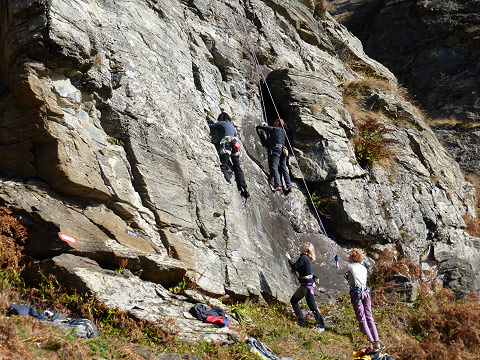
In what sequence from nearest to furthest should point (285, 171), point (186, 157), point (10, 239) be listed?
1. point (10, 239)
2. point (186, 157)
3. point (285, 171)

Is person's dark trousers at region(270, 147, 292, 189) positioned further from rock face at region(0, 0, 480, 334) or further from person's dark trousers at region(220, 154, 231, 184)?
person's dark trousers at region(220, 154, 231, 184)

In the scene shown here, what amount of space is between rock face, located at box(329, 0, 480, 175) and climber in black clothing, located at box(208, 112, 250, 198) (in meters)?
16.3

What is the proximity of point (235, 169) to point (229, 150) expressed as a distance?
487 mm

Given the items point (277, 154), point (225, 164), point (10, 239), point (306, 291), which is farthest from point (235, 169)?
point (10, 239)

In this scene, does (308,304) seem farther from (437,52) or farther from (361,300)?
A: (437,52)

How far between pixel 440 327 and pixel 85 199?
790 cm

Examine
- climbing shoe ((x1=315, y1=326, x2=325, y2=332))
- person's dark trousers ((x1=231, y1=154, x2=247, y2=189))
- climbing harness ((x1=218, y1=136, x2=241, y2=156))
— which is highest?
climbing harness ((x1=218, y1=136, x2=241, y2=156))

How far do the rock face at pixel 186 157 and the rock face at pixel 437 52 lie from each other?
946cm

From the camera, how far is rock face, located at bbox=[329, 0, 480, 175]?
26.0 metres

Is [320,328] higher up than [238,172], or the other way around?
[238,172]

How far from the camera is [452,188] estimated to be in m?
17.7

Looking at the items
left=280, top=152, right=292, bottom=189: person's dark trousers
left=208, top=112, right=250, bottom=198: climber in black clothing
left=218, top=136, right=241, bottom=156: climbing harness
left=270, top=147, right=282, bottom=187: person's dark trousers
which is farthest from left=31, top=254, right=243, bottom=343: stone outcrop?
left=280, top=152, right=292, bottom=189: person's dark trousers

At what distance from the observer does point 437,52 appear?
27.6m

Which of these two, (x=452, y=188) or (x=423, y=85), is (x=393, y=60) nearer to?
(x=423, y=85)
